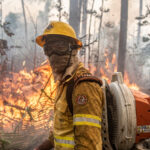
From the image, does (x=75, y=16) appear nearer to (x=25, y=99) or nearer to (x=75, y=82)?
(x=25, y=99)

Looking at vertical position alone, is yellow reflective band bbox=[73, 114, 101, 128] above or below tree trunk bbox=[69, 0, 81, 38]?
below

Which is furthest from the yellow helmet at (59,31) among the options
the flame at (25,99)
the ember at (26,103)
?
the flame at (25,99)

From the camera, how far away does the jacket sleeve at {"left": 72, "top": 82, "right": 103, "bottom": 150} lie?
1.28m

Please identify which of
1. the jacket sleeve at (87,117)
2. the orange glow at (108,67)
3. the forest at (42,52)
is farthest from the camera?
the orange glow at (108,67)

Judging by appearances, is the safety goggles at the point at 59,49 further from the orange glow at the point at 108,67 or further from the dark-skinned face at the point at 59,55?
the orange glow at the point at 108,67

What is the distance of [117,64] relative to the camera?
36.9 ft

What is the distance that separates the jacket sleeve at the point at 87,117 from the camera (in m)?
1.28

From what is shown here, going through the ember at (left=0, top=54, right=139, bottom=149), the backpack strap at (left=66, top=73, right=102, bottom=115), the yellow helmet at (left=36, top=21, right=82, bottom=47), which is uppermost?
the yellow helmet at (left=36, top=21, right=82, bottom=47)

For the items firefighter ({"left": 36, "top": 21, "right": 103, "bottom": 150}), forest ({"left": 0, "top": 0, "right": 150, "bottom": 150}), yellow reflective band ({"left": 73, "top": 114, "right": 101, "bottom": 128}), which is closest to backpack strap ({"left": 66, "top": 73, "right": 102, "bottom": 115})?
firefighter ({"left": 36, "top": 21, "right": 103, "bottom": 150})

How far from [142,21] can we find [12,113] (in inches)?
430

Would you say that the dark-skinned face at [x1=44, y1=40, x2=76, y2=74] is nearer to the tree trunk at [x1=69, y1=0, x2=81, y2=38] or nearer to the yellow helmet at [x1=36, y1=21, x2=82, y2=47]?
the yellow helmet at [x1=36, y1=21, x2=82, y2=47]

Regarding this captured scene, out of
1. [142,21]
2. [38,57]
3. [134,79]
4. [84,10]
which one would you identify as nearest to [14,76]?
[38,57]

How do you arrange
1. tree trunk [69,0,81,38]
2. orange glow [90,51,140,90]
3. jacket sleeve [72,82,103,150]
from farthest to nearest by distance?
1. orange glow [90,51,140,90]
2. tree trunk [69,0,81,38]
3. jacket sleeve [72,82,103,150]

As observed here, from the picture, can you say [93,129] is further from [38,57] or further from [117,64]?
[117,64]
